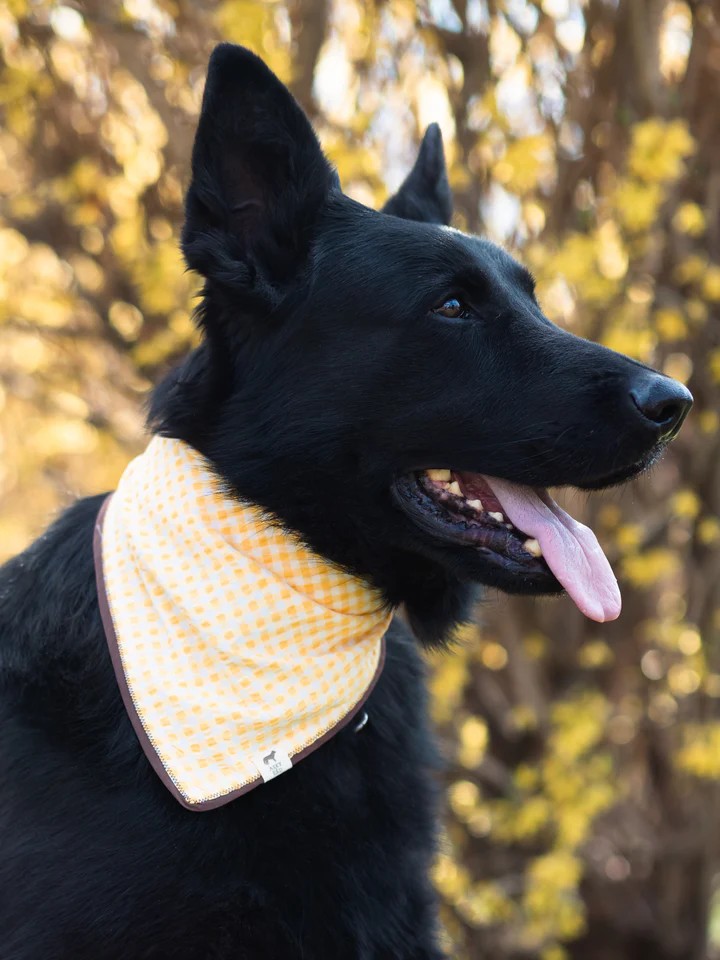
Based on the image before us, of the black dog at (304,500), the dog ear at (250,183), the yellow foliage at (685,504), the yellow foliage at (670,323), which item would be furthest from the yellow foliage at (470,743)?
the dog ear at (250,183)

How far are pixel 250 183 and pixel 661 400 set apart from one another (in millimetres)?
961

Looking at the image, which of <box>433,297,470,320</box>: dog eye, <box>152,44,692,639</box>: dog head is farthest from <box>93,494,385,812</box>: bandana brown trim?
<box>433,297,470,320</box>: dog eye

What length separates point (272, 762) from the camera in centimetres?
201

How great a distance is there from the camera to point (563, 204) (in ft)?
13.2

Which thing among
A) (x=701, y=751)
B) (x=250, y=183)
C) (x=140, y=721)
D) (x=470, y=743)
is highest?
(x=250, y=183)

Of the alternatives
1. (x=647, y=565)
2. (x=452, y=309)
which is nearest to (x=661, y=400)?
(x=452, y=309)

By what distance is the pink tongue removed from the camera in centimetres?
201

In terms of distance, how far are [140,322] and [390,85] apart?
4.55ft

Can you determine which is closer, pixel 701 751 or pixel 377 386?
pixel 377 386

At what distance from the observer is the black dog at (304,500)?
6.16ft

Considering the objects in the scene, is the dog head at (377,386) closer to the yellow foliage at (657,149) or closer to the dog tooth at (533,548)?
the dog tooth at (533,548)

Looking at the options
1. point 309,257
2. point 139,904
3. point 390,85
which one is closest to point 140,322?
point 390,85

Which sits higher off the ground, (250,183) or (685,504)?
(250,183)

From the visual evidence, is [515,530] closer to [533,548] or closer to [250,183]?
[533,548]
